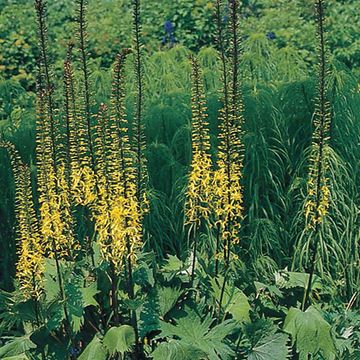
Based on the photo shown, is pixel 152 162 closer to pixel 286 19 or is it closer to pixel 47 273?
pixel 47 273

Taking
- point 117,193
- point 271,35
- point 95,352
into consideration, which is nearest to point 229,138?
point 117,193

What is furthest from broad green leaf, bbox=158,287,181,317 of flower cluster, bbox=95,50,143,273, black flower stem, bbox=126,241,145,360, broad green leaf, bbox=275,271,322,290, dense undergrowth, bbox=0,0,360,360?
broad green leaf, bbox=275,271,322,290

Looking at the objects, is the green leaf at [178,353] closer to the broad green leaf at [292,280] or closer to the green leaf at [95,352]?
the green leaf at [95,352]

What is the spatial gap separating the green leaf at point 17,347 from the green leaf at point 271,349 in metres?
1.19

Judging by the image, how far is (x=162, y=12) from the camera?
11.1 m

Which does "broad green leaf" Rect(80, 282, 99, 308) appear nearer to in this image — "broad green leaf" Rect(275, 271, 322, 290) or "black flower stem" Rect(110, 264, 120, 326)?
"black flower stem" Rect(110, 264, 120, 326)

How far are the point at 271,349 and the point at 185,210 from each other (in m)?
1.24

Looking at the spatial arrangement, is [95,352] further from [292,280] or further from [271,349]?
[292,280]

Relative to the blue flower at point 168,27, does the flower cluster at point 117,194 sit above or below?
below

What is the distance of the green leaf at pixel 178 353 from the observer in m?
4.58

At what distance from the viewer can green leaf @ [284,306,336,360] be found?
4.80 meters

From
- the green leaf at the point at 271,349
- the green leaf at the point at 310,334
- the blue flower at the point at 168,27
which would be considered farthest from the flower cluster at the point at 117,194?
the blue flower at the point at 168,27

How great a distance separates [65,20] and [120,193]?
26.9 feet

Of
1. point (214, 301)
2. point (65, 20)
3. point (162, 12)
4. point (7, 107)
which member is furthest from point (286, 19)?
point (214, 301)
